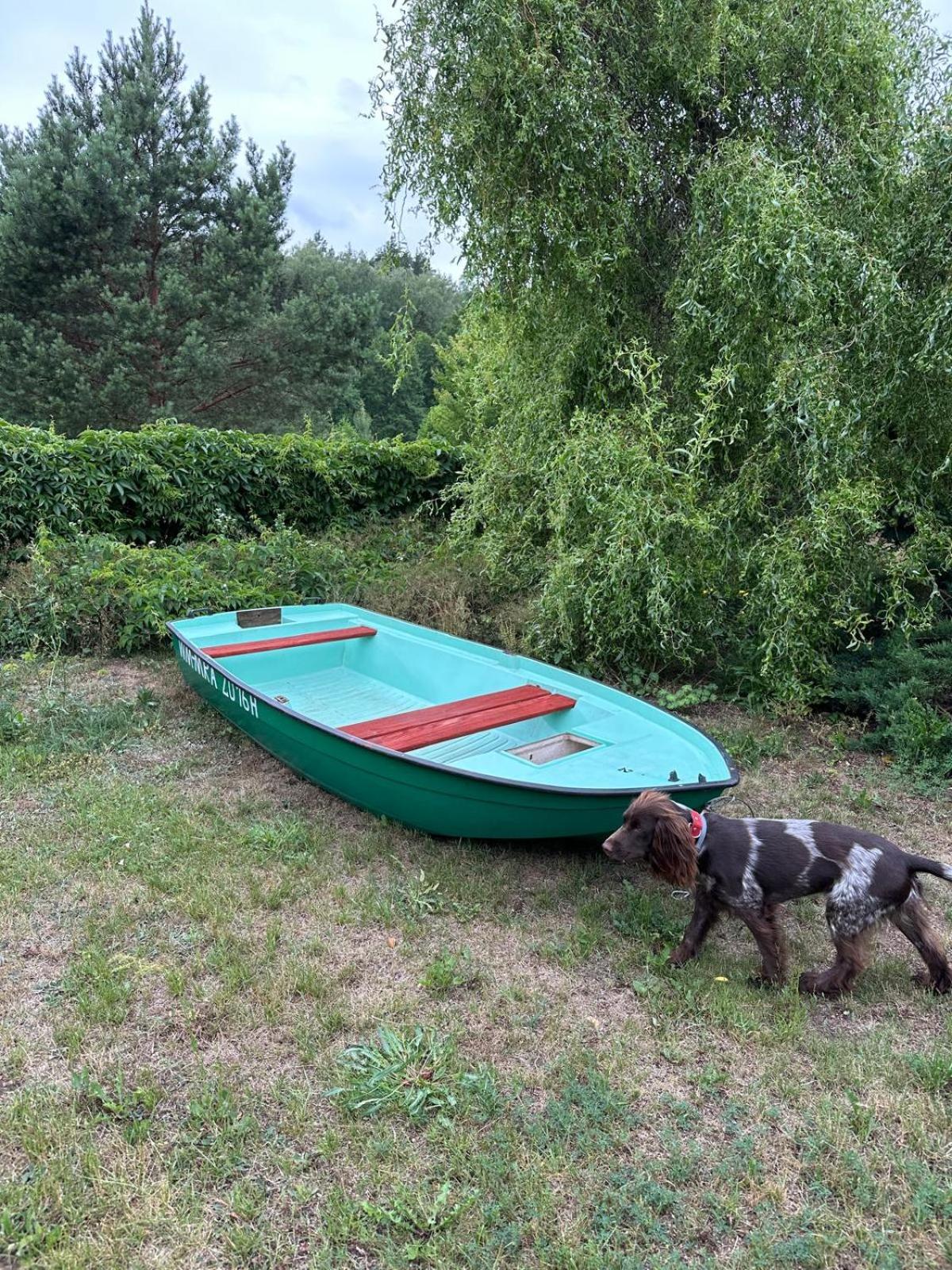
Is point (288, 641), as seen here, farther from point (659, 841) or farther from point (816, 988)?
point (816, 988)

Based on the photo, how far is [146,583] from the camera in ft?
24.3

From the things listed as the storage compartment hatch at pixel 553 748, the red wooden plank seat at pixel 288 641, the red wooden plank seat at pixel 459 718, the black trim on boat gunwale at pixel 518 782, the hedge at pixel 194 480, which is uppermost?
the hedge at pixel 194 480

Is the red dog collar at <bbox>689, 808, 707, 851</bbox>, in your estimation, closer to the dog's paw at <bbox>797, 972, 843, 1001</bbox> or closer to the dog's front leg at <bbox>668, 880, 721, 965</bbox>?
the dog's front leg at <bbox>668, 880, 721, 965</bbox>

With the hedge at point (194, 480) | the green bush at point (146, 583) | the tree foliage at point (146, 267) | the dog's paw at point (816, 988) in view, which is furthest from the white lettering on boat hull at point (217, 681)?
the tree foliage at point (146, 267)

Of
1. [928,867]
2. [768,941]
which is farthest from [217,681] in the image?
[928,867]

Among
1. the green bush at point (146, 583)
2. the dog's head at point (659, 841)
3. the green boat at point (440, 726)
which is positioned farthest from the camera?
the green bush at point (146, 583)

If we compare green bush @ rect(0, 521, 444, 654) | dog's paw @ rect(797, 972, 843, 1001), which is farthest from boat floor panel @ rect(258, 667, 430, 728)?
dog's paw @ rect(797, 972, 843, 1001)

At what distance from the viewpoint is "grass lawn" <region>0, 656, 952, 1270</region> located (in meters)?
2.03

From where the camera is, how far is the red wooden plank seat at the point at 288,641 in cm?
535

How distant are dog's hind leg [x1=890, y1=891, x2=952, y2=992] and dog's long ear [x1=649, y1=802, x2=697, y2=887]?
700 mm

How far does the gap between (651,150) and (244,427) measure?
14.7m

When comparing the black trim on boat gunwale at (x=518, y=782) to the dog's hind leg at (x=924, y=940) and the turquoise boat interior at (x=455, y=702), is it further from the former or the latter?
the dog's hind leg at (x=924, y=940)

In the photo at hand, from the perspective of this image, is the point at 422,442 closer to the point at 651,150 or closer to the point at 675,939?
the point at 651,150

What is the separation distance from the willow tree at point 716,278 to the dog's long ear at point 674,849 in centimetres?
261
